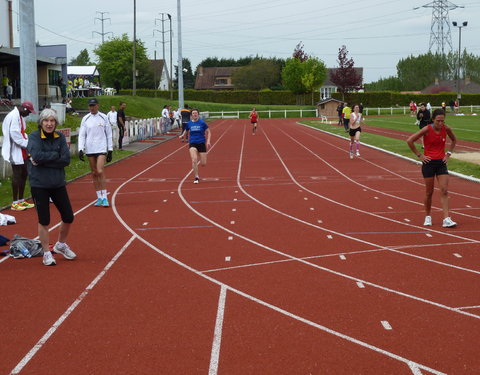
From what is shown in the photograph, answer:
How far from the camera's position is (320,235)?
10359mm

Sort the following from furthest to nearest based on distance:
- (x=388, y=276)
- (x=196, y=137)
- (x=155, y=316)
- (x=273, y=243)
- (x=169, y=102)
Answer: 1. (x=169, y=102)
2. (x=196, y=137)
3. (x=273, y=243)
4. (x=388, y=276)
5. (x=155, y=316)

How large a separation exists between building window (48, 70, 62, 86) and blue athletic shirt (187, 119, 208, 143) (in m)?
37.0

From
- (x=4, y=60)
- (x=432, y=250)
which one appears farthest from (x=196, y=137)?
(x=4, y=60)

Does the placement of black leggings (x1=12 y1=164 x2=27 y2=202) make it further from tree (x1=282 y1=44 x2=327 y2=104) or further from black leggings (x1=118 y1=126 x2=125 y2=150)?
tree (x1=282 y1=44 x2=327 y2=104)

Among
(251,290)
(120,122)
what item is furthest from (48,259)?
(120,122)

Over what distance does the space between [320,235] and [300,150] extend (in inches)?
723

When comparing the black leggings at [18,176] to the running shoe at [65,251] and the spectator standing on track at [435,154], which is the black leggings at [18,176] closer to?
the running shoe at [65,251]

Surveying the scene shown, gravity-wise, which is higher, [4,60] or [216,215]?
[4,60]

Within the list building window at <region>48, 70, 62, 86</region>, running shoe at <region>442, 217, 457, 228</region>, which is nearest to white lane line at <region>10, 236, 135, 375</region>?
running shoe at <region>442, 217, 457, 228</region>

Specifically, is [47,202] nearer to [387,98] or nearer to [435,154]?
[435,154]

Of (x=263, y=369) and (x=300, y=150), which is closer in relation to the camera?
(x=263, y=369)

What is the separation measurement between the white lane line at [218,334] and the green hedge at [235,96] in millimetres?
93378

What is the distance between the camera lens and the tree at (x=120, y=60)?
339 feet

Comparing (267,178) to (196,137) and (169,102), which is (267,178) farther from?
(169,102)
